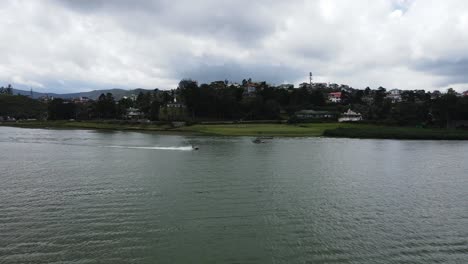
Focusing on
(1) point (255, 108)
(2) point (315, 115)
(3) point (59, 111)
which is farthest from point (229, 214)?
(3) point (59, 111)

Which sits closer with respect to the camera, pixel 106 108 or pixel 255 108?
pixel 255 108

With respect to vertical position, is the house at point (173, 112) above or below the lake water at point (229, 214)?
above

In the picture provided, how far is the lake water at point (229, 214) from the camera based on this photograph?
53.4 ft

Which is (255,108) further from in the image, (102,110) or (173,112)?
(102,110)

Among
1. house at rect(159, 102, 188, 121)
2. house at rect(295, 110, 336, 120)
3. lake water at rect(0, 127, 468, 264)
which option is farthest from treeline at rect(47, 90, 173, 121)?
lake water at rect(0, 127, 468, 264)

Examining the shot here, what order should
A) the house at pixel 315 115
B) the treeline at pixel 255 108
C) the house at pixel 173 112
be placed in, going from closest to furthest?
the treeline at pixel 255 108 → the house at pixel 173 112 → the house at pixel 315 115

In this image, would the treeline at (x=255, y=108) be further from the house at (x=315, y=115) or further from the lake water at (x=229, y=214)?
the lake water at (x=229, y=214)

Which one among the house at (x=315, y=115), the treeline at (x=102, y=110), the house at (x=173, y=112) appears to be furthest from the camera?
the treeline at (x=102, y=110)

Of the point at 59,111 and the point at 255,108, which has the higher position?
the point at 255,108

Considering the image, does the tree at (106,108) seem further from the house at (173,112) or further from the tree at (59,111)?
the house at (173,112)

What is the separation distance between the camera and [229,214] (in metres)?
22.1

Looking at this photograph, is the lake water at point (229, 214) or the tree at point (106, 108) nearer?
the lake water at point (229, 214)

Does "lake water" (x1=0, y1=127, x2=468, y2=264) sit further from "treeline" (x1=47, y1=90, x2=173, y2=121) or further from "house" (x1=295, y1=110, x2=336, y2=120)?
"treeline" (x1=47, y1=90, x2=173, y2=121)

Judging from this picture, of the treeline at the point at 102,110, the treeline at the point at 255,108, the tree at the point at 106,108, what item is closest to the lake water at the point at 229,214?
the treeline at the point at 255,108
